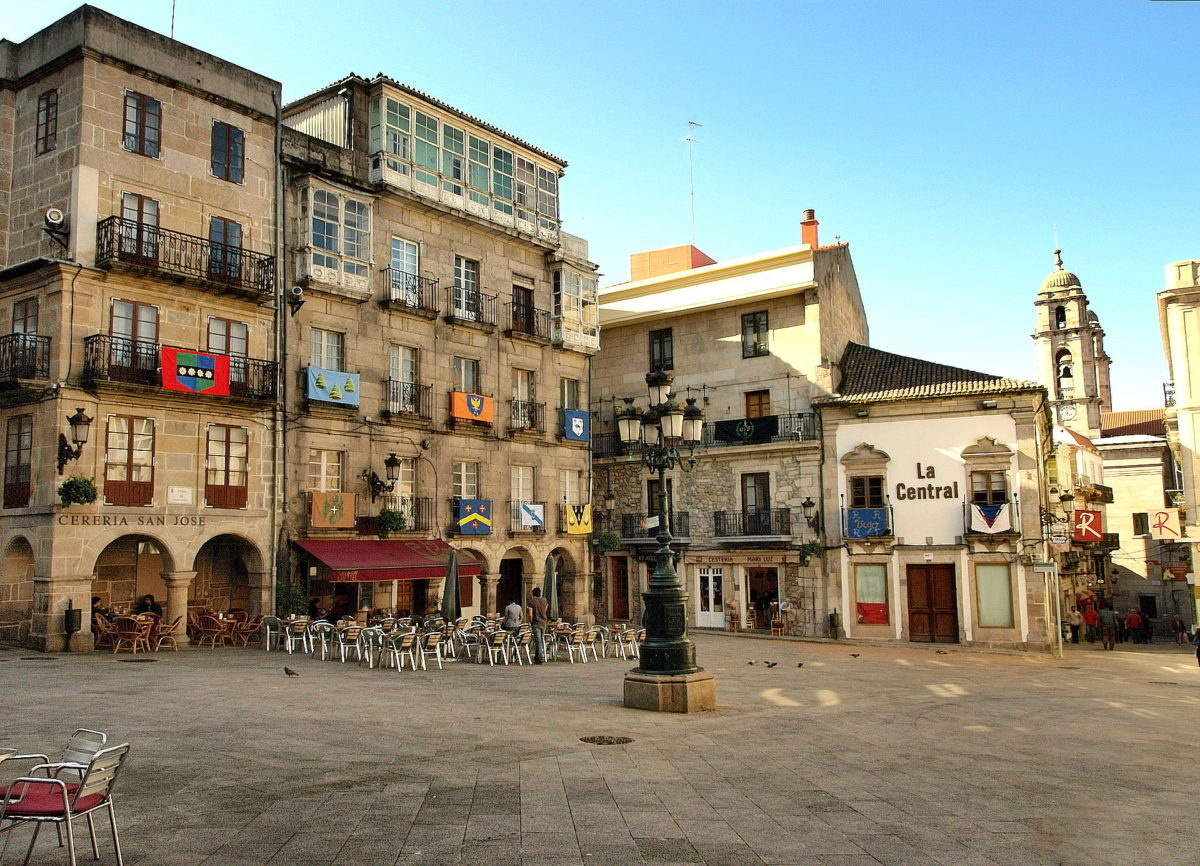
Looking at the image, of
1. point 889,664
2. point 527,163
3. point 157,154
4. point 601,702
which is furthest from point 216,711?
point 527,163

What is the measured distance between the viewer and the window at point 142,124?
2081 cm

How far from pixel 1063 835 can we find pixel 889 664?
16002mm

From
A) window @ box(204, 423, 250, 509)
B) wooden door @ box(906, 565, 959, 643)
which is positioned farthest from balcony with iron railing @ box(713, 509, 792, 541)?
window @ box(204, 423, 250, 509)

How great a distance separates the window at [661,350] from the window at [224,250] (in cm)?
1756

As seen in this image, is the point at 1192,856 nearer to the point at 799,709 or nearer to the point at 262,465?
the point at 799,709

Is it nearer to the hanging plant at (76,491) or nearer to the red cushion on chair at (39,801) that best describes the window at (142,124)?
the hanging plant at (76,491)

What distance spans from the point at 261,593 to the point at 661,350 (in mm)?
19140

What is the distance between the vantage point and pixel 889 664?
23188 mm

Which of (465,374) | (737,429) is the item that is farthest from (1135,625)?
(465,374)

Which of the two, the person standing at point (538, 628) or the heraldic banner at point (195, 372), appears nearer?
the person standing at point (538, 628)

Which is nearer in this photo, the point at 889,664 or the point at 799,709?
the point at 799,709

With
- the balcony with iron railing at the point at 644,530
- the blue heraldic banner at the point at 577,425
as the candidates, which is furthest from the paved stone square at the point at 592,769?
the balcony with iron railing at the point at 644,530

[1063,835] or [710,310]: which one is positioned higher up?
[710,310]

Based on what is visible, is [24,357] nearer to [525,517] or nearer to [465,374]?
[465,374]
